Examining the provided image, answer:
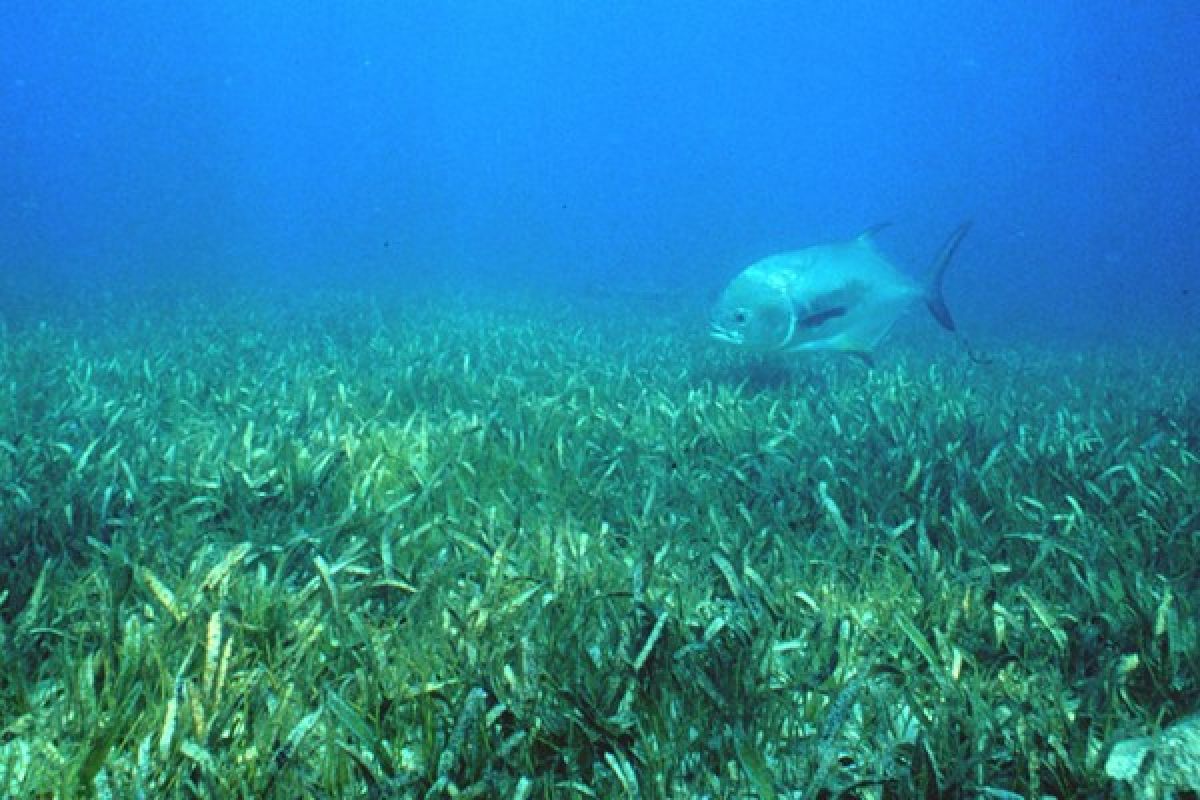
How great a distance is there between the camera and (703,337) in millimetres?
13281

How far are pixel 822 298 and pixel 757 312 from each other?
76 cm

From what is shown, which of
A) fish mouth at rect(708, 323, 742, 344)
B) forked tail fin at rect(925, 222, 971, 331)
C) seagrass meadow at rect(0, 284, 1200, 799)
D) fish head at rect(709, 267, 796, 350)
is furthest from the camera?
forked tail fin at rect(925, 222, 971, 331)

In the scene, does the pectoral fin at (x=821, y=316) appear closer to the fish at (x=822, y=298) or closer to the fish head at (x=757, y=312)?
the fish at (x=822, y=298)

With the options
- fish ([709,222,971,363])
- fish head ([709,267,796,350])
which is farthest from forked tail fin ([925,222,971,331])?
fish head ([709,267,796,350])

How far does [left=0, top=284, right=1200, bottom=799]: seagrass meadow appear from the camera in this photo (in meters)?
1.86

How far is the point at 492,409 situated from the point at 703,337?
25.5 feet

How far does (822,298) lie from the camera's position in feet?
23.5

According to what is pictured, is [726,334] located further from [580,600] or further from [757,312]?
[580,600]

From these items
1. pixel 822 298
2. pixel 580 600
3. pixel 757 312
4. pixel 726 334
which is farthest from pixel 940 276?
pixel 580 600

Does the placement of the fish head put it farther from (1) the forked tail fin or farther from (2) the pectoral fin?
(1) the forked tail fin

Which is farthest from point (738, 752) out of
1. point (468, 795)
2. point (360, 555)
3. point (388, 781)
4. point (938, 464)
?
point (938, 464)

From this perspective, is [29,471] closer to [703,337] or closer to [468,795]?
[468,795]

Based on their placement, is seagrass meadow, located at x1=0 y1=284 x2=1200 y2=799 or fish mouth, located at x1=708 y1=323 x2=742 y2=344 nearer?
seagrass meadow, located at x1=0 y1=284 x2=1200 y2=799

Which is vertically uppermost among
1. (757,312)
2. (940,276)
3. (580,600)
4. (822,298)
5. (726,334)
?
(940,276)
